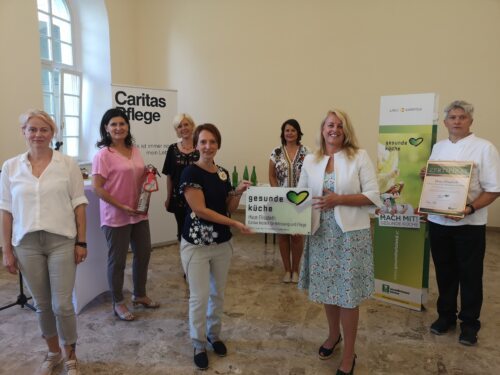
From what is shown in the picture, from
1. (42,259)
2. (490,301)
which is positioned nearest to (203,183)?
(42,259)

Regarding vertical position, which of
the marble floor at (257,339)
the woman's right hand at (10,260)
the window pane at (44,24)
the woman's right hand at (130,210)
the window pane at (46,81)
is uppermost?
the window pane at (44,24)

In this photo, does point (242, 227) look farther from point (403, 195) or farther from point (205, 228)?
point (403, 195)

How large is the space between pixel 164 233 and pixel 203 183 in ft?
9.34

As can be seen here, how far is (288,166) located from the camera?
11.7 feet

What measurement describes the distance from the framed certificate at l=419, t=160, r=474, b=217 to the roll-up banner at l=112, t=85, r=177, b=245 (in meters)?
3.01

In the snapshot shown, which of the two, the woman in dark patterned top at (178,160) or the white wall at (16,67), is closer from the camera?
the woman in dark patterned top at (178,160)

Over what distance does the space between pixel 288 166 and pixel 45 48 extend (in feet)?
14.0

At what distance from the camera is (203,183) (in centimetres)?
207

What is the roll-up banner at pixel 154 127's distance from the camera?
4266mm

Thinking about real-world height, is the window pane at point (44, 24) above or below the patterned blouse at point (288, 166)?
above

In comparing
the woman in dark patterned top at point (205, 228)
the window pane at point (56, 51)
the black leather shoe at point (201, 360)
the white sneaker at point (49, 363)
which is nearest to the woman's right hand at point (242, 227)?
the woman in dark patterned top at point (205, 228)

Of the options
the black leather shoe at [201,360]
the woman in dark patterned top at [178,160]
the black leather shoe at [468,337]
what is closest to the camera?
the black leather shoe at [201,360]

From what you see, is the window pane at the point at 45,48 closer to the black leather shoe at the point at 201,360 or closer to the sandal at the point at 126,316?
the sandal at the point at 126,316

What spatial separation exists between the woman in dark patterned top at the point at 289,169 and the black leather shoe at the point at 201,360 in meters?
1.46
